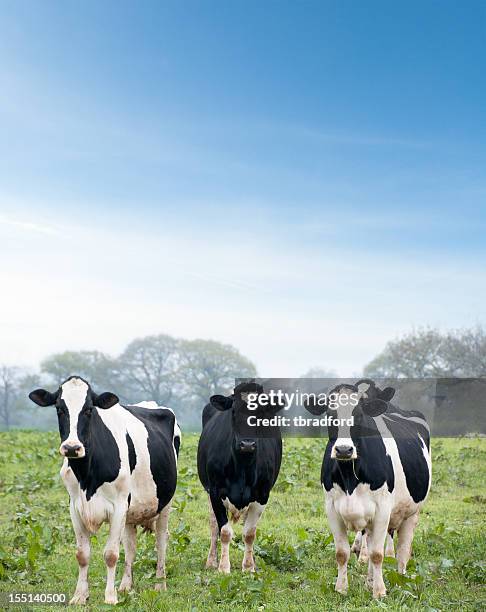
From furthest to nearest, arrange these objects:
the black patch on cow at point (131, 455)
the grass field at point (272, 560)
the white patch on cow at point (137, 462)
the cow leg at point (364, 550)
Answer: the cow leg at point (364, 550) → the black patch on cow at point (131, 455) → the white patch on cow at point (137, 462) → the grass field at point (272, 560)

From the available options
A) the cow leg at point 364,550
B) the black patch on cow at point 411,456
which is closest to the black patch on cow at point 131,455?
the black patch on cow at point 411,456

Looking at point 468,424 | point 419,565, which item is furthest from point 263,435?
point 468,424

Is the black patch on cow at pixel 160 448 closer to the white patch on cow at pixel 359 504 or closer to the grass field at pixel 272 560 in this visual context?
the grass field at pixel 272 560

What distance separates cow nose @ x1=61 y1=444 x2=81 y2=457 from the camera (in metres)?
8.05

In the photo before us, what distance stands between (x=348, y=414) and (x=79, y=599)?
3.50m

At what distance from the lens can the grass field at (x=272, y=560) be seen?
8.63 metres

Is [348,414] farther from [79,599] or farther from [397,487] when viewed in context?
[79,599]

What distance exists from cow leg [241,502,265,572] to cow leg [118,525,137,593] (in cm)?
141

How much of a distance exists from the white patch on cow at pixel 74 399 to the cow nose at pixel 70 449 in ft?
0.15

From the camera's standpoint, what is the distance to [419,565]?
981cm

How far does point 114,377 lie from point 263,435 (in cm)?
7502

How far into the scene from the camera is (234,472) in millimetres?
10383

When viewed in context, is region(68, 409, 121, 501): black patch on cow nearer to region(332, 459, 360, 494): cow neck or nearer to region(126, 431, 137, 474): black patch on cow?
region(126, 431, 137, 474): black patch on cow

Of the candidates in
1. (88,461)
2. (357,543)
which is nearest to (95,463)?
(88,461)
